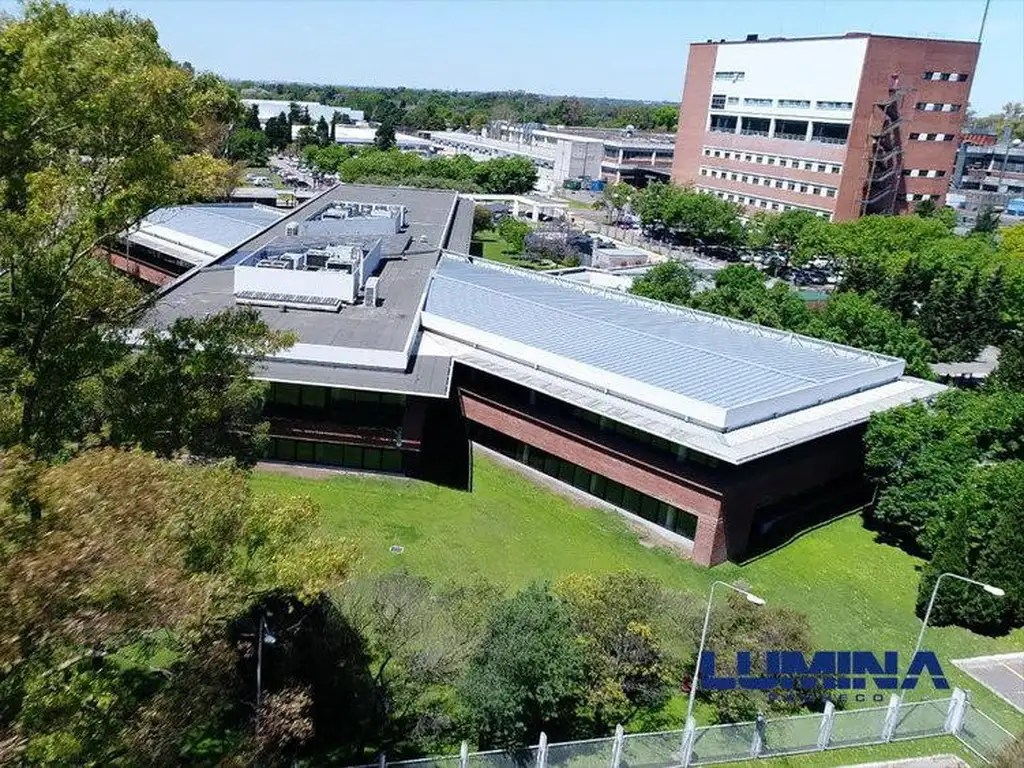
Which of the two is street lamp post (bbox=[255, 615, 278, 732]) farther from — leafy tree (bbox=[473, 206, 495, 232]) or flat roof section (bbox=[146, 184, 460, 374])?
leafy tree (bbox=[473, 206, 495, 232])

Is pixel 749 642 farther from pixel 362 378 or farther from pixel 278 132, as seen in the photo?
pixel 278 132

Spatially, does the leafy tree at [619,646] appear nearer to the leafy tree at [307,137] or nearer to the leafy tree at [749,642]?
the leafy tree at [749,642]

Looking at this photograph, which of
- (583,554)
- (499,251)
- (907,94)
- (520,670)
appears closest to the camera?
(520,670)

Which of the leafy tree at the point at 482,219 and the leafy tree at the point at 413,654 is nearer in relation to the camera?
the leafy tree at the point at 413,654

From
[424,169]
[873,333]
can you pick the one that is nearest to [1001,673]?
[873,333]

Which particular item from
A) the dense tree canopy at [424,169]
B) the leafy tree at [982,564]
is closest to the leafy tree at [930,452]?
the leafy tree at [982,564]

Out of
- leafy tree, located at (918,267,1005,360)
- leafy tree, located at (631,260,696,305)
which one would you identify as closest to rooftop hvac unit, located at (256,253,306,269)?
leafy tree, located at (631,260,696,305)
